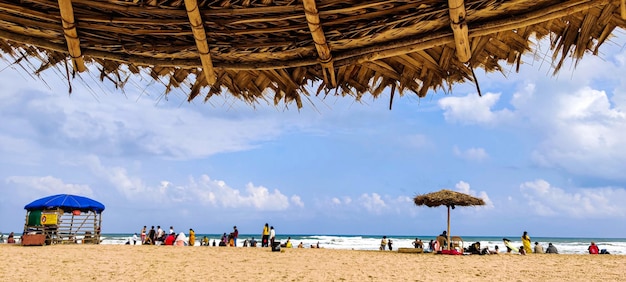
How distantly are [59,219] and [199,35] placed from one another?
53.4ft

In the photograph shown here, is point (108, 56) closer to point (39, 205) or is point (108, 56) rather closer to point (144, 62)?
point (144, 62)

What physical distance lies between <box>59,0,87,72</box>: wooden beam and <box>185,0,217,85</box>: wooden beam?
353 mm

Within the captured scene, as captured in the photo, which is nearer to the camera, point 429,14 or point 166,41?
point 429,14

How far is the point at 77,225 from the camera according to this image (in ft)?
52.4

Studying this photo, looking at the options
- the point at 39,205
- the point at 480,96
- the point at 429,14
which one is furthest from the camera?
the point at 39,205

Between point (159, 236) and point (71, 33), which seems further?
point (159, 236)

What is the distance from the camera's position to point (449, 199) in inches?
567

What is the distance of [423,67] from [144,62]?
101 cm

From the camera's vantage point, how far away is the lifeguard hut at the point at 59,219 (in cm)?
1467

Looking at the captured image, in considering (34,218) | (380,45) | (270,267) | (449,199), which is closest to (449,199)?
(449,199)

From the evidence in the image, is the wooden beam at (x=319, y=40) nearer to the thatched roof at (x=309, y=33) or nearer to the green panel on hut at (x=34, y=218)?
the thatched roof at (x=309, y=33)

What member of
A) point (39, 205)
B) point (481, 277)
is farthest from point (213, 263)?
point (39, 205)

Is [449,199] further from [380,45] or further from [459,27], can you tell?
[459,27]

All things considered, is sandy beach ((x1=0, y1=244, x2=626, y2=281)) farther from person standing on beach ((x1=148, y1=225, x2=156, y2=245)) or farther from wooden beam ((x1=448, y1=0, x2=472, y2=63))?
wooden beam ((x1=448, y1=0, x2=472, y2=63))
